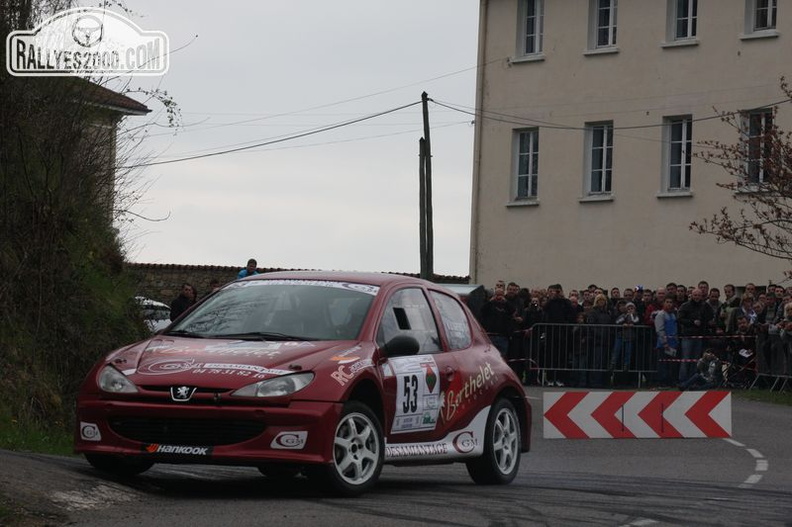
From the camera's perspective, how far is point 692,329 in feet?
101

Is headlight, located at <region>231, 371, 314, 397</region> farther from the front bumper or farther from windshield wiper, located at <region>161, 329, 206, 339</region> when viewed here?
windshield wiper, located at <region>161, 329, 206, 339</region>

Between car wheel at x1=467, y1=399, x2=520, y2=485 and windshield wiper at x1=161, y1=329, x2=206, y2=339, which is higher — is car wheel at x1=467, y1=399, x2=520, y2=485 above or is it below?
below

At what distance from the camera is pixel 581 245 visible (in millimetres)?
44344

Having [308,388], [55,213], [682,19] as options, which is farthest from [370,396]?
[682,19]

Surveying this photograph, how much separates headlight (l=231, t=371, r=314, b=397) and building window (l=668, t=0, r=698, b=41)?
3188 centimetres

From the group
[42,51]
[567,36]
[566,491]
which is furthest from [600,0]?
[566,491]

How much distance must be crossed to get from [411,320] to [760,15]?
95.4 feet

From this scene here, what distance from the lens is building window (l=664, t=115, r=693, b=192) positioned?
140 ft

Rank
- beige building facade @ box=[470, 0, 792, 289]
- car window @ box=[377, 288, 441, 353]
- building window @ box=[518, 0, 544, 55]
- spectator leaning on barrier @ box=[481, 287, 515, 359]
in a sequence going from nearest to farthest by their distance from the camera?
1. car window @ box=[377, 288, 441, 353]
2. spectator leaning on barrier @ box=[481, 287, 515, 359]
3. beige building facade @ box=[470, 0, 792, 289]
4. building window @ box=[518, 0, 544, 55]

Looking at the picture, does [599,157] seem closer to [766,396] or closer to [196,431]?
[766,396]

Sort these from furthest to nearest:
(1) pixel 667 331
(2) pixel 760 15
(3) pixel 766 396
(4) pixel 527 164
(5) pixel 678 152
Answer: (4) pixel 527 164 < (5) pixel 678 152 < (2) pixel 760 15 < (1) pixel 667 331 < (3) pixel 766 396

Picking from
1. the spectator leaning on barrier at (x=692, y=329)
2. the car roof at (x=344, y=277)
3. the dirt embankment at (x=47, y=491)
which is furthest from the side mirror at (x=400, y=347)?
the spectator leaning on barrier at (x=692, y=329)

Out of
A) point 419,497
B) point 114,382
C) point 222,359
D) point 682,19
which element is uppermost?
point 682,19

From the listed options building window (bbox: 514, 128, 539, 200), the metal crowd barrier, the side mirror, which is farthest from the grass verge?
building window (bbox: 514, 128, 539, 200)
